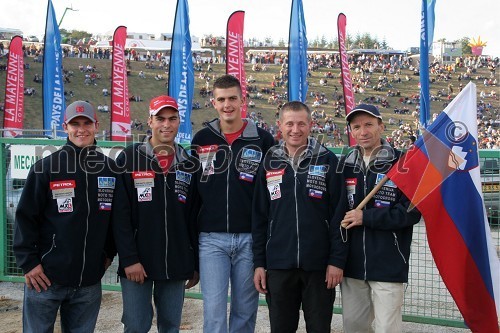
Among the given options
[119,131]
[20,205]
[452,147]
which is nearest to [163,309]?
[20,205]

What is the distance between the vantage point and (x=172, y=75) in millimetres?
18266

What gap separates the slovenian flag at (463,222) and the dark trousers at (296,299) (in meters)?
0.93

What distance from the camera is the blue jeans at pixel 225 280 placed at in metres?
4.34

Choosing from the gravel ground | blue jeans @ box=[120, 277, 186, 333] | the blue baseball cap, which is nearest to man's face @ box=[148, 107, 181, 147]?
blue jeans @ box=[120, 277, 186, 333]

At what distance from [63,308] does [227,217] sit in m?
1.37

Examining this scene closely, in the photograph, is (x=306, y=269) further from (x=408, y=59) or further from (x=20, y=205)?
(x=408, y=59)

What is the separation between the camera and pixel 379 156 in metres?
4.27

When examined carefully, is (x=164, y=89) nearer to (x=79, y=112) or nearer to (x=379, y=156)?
(x=79, y=112)

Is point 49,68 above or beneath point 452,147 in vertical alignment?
above

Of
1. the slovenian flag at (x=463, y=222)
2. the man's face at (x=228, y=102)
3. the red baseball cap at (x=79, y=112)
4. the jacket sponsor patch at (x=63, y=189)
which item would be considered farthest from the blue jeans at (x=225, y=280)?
the slovenian flag at (x=463, y=222)

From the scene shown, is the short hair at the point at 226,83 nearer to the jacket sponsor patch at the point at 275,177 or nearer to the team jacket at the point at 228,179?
the team jacket at the point at 228,179

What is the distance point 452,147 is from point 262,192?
1467mm

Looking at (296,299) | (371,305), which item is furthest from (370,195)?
(296,299)

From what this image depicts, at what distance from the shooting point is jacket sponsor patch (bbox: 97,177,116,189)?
426cm
